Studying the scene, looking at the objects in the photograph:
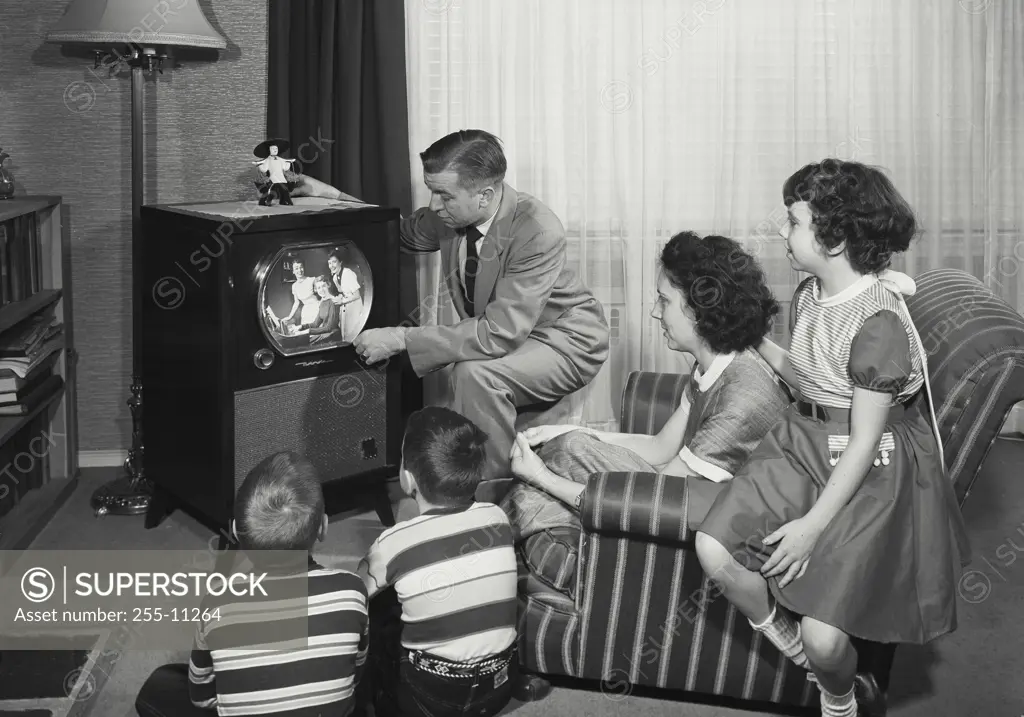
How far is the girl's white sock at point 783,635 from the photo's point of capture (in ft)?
6.22

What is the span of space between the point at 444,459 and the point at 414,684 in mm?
387

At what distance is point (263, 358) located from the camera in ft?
8.71

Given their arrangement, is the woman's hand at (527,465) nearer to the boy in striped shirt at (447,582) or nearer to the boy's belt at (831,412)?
the boy in striped shirt at (447,582)

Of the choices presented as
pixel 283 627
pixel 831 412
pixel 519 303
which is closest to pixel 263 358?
pixel 519 303

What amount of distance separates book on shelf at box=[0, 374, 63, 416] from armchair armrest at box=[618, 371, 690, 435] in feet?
4.93

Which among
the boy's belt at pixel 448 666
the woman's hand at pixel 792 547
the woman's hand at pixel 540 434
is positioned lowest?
the boy's belt at pixel 448 666

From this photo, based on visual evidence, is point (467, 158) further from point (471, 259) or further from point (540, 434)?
point (540, 434)

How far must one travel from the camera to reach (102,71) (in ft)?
10.6

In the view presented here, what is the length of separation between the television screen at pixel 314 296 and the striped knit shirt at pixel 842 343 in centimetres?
125

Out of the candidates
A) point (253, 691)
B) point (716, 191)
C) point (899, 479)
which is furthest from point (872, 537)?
point (716, 191)

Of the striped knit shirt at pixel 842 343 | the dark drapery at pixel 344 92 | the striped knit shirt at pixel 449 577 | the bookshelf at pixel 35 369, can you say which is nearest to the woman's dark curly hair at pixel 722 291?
the striped knit shirt at pixel 842 343

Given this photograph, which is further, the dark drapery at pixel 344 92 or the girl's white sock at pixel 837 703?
the dark drapery at pixel 344 92

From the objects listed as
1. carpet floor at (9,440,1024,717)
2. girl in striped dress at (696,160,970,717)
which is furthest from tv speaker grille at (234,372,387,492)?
girl in striped dress at (696,160,970,717)

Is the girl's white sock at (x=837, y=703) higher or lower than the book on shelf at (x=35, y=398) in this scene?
lower
